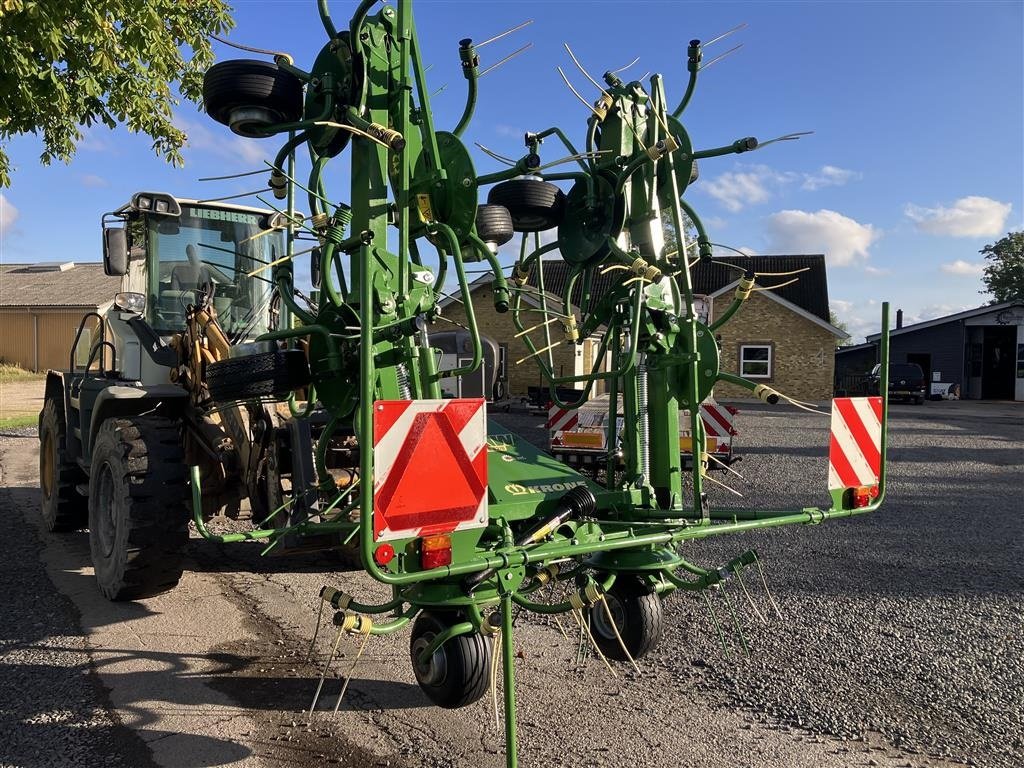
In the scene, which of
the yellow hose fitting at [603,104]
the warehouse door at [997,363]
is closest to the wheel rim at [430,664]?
the yellow hose fitting at [603,104]

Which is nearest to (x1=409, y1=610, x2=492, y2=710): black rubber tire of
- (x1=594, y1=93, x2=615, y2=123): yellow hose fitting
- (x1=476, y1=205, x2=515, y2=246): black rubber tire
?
(x1=476, y1=205, x2=515, y2=246): black rubber tire

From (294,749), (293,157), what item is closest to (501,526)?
(294,749)

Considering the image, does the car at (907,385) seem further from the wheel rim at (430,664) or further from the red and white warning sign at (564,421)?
the wheel rim at (430,664)

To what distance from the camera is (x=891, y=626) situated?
475 cm

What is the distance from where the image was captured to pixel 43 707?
365cm

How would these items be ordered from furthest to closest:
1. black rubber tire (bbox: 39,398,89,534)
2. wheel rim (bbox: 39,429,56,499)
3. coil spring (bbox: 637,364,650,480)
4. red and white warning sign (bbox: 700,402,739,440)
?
red and white warning sign (bbox: 700,402,739,440)
wheel rim (bbox: 39,429,56,499)
black rubber tire (bbox: 39,398,89,534)
coil spring (bbox: 637,364,650,480)

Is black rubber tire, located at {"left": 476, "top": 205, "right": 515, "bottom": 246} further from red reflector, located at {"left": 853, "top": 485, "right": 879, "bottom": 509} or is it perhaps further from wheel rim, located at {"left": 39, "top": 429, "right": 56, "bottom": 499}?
wheel rim, located at {"left": 39, "top": 429, "right": 56, "bottom": 499}

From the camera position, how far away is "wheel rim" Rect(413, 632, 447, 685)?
3.19 metres

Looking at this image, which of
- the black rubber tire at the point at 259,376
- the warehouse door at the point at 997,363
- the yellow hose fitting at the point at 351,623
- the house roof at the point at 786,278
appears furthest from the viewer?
the warehouse door at the point at 997,363

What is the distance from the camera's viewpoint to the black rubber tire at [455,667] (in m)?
3.17

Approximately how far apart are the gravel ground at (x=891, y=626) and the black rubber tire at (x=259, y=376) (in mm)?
2573

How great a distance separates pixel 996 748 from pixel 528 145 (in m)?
3.79

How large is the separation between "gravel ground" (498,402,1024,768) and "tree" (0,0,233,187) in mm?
7579

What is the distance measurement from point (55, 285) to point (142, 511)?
38576 mm
